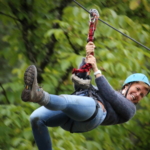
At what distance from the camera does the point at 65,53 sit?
15.3 feet

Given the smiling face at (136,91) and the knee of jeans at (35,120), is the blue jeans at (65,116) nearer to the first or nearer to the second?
the knee of jeans at (35,120)

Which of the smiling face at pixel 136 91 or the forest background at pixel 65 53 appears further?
the forest background at pixel 65 53

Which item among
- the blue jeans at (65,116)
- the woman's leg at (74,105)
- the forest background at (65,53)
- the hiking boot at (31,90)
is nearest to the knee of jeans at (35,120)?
the blue jeans at (65,116)

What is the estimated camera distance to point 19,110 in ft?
13.1

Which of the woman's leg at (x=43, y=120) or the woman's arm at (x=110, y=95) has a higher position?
the woman's arm at (x=110, y=95)

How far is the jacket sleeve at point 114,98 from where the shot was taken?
3.11 m

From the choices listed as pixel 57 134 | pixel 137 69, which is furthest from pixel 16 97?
pixel 137 69

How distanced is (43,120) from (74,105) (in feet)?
1.17

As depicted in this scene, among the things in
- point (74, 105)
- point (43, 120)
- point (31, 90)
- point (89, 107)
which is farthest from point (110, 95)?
point (31, 90)

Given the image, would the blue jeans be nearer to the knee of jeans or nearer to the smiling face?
the knee of jeans

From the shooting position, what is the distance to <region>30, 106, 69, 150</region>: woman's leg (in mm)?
3143

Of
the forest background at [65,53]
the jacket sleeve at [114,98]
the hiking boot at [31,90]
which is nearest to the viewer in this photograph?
the hiking boot at [31,90]

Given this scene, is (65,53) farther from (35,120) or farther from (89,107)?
(89,107)

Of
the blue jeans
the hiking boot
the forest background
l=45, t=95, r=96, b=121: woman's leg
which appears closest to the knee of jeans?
the blue jeans
